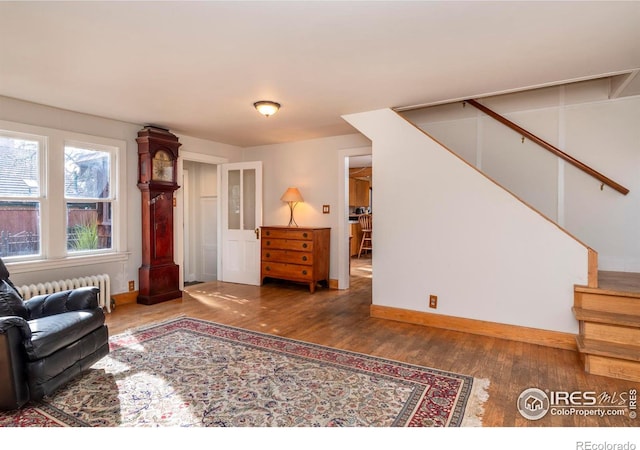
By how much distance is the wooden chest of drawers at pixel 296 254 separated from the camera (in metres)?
5.17

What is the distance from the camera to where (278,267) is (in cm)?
548

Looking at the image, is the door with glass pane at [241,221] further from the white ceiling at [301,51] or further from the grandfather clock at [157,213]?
the white ceiling at [301,51]

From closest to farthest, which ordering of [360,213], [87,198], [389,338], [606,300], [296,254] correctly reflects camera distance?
[606,300], [389,338], [87,198], [296,254], [360,213]

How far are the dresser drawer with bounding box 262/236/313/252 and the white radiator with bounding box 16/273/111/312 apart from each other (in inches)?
88.0

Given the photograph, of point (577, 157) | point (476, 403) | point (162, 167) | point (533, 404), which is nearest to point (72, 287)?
point (162, 167)

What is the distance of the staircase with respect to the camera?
8.14 ft

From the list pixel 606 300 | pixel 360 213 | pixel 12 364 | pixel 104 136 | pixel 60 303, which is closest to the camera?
pixel 12 364

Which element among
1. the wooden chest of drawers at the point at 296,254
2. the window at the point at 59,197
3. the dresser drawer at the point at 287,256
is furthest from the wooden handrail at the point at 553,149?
the window at the point at 59,197

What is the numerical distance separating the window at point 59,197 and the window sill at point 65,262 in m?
0.01

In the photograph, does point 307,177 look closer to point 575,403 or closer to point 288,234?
point 288,234

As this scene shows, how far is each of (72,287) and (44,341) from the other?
2.06 m

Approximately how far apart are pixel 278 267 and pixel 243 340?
2335mm

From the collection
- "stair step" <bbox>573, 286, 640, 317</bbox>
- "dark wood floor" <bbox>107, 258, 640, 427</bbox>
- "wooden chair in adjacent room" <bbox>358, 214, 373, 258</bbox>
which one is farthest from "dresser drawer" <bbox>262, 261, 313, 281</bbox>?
"wooden chair in adjacent room" <bbox>358, 214, 373, 258</bbox>

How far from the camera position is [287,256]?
5.38 metres
